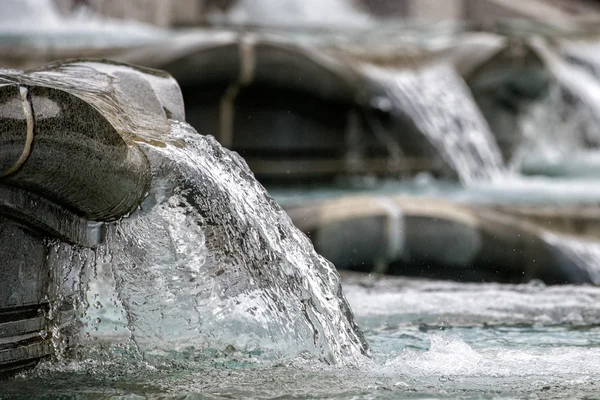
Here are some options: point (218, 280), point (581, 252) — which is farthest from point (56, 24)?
point (218, 280)

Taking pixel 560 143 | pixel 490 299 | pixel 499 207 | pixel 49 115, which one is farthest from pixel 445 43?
pixel 49 115

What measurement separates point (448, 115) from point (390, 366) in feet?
17.3

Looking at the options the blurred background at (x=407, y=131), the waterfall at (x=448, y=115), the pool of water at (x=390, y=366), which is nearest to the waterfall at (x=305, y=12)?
the blurred background at (x=407, y=131)

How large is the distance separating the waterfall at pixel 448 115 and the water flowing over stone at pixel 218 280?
463 centimetres

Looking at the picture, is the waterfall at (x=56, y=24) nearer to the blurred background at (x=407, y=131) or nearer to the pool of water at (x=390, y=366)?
the blurred background at (x=407, y=131)

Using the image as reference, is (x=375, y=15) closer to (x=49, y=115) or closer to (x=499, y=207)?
(x=499, y=207)

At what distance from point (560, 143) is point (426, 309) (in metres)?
8.09

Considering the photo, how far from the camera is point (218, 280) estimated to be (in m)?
2.97

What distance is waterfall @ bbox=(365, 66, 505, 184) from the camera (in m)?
7.66

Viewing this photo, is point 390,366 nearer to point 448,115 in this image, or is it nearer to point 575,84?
point 448,115

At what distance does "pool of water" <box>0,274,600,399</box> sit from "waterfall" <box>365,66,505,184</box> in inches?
155

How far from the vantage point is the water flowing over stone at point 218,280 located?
9.42ft

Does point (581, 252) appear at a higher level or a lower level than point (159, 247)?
lower

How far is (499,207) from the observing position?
5699mm
